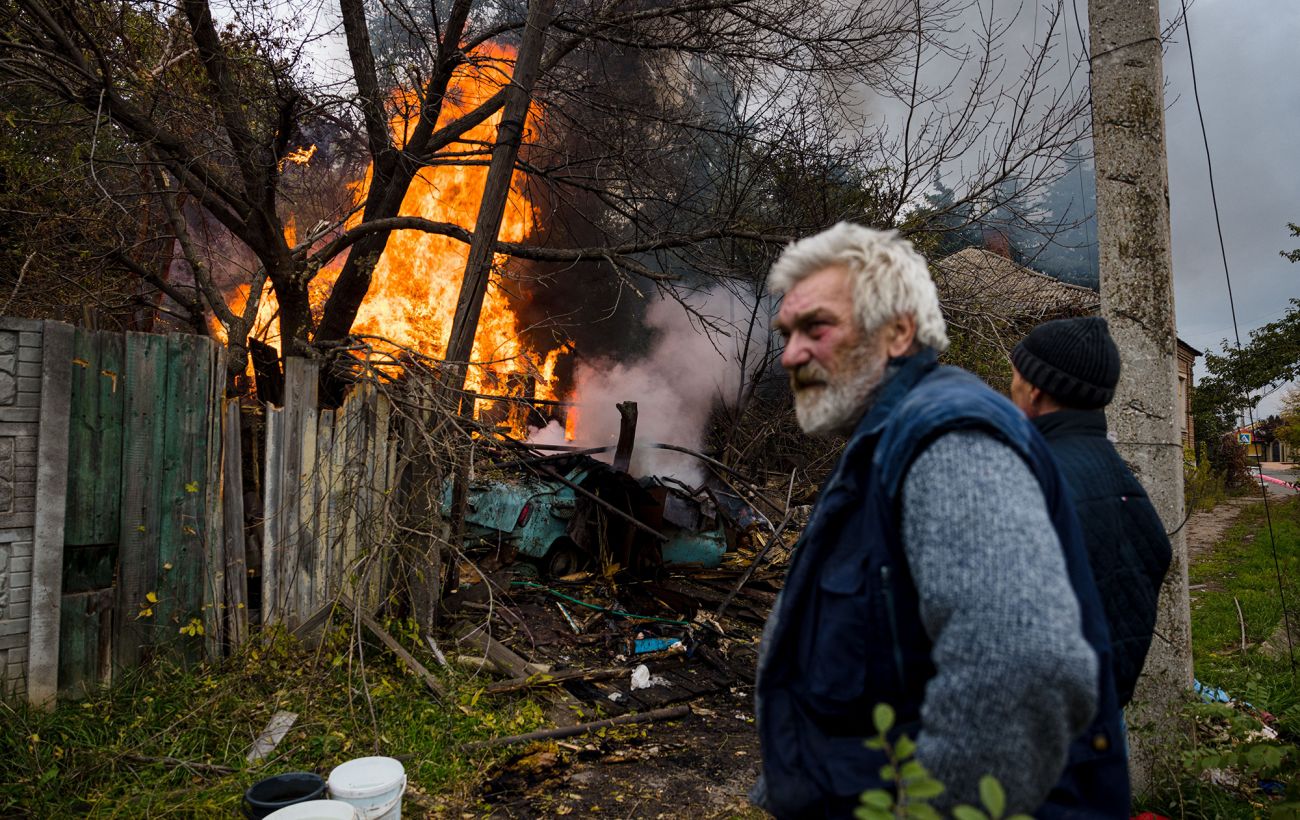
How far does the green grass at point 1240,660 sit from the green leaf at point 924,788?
2.65m

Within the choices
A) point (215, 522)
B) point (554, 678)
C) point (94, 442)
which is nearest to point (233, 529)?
point (215, 522)

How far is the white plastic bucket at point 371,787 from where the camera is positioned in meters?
3.43

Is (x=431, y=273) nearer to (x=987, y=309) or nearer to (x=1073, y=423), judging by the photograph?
(x=987, y=309)

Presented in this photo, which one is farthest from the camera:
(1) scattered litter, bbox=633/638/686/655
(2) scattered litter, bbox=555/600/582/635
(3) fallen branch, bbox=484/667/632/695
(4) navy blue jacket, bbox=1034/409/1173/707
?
(2) scattered litter, bbox=555/600/582/635

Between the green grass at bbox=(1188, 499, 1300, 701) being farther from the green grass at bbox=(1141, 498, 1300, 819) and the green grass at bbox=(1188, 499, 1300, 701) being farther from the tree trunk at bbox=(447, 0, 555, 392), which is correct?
the tree trunk at bbox=(447, 0, 555, 392)

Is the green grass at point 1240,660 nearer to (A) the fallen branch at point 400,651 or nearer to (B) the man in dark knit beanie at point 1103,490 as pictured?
(B) the man in dark knit beanie at point 1103,490

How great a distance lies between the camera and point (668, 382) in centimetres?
1476

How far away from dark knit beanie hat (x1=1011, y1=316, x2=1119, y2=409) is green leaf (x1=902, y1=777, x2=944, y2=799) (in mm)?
1854

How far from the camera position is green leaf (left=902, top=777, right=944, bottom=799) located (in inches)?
42.6

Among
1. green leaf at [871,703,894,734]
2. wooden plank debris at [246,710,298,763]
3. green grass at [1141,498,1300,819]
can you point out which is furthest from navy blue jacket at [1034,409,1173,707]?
wooden plank debris at [246,710,298,763]

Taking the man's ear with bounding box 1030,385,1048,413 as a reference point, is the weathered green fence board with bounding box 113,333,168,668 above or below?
below

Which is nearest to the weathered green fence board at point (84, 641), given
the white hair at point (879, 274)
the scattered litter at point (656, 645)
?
the scattered litter at point (656, 645)

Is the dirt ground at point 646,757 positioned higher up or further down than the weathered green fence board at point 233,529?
further down

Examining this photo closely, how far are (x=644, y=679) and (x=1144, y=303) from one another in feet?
14.7
